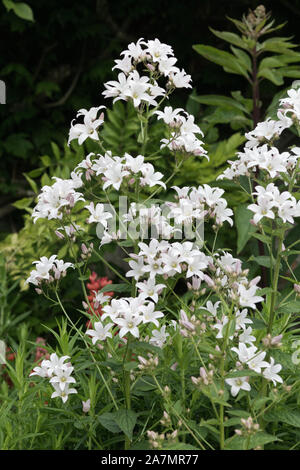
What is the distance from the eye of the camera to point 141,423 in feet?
5.72

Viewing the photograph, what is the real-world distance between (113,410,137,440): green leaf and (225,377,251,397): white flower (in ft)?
0.92

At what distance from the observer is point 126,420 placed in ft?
5.44

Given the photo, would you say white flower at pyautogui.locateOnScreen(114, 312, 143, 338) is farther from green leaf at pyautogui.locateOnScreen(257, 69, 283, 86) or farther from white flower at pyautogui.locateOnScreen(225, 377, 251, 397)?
green leaf at pyautogui.locateOnScreen(257, 69, 283, 86)

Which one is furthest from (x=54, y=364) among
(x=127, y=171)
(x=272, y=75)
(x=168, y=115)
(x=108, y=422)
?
(x=272, y=75)

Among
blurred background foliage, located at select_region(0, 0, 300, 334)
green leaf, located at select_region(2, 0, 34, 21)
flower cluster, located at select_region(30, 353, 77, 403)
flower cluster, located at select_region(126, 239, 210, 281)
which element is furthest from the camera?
blurred background foliage, located at select_region(0, 0, 300, 334)

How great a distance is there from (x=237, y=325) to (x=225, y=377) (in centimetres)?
20

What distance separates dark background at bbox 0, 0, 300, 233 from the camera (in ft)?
15.2

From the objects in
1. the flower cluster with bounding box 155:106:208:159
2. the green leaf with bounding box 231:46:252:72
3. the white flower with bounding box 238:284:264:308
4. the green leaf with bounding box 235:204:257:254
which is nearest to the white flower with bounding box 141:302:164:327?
the white flower with bounding box 238:284:264:308

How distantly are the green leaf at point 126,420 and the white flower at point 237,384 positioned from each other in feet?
0.92

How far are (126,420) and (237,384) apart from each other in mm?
311

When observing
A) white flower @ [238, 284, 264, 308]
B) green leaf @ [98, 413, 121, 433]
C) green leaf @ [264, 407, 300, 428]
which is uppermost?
white flower @ [238, 284, 264, 308]

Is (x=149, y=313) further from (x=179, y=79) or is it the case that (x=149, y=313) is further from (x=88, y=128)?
(x=179, y=79)

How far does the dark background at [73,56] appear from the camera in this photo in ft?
15.2

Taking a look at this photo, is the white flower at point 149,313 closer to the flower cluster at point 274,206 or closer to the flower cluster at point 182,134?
the flower cluster at point 274,206
